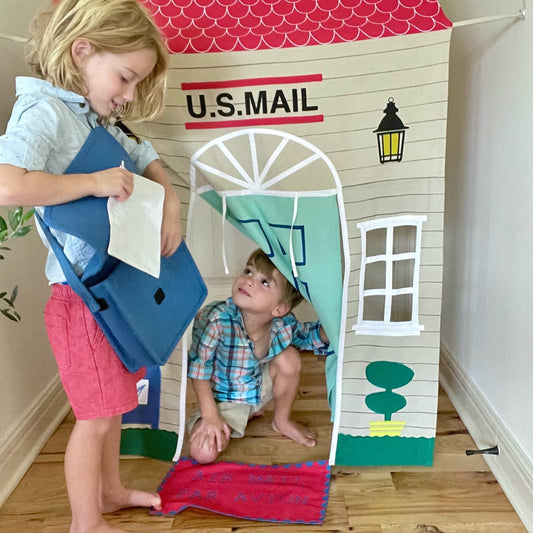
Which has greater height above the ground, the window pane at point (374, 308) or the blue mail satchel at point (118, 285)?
the blue mail satchel at point (118, 285)

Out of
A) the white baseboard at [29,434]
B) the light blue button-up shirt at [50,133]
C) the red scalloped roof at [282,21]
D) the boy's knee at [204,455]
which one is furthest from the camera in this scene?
the boy's knee at [204,455]

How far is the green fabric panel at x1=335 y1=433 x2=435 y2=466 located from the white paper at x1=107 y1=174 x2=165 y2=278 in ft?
Answer: 2.38

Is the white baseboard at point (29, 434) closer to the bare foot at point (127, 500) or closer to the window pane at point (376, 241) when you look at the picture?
the bare foot at point (127, 500)

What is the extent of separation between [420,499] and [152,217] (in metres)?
0.89

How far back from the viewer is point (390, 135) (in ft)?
4.43

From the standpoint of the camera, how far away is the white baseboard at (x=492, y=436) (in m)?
1.32

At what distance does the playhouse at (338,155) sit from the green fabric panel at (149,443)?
0.18m

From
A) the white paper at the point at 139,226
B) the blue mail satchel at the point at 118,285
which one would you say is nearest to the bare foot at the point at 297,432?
the blue mail satchel at the point at 118,285

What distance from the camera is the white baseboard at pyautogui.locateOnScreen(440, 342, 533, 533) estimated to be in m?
1.32

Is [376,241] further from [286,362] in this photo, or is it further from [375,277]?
[286,362]

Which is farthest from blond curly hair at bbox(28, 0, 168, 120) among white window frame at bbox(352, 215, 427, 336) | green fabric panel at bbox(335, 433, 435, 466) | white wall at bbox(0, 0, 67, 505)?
green fabric panel at bbox(335, 433, 435, 466)

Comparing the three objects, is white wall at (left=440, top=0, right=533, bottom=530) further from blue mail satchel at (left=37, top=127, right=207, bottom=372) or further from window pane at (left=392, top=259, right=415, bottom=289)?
blue mail satchel at (left=37, top=127, right=207, bottom=372)

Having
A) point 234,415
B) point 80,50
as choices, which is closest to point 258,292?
point 234,415

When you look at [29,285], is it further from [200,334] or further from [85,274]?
[85,274]
